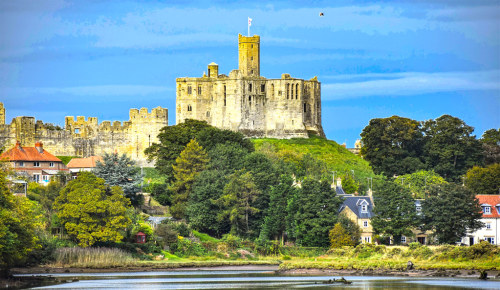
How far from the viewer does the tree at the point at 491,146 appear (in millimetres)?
140625

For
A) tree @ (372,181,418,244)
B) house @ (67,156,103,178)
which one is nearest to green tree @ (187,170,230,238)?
tree @ (372,181,418,244)

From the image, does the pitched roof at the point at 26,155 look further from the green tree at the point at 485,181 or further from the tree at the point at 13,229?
the green tree at the point at 485,181

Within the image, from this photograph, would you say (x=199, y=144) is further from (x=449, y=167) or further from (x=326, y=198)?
(x=449, y=167)

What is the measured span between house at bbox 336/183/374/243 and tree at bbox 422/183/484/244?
4438 mm

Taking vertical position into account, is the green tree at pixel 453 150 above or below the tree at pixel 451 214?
above

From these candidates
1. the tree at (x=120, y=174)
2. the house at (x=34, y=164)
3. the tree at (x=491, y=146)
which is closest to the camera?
the tree at (x=120, y=174)

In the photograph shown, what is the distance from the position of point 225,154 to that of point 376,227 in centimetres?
2153

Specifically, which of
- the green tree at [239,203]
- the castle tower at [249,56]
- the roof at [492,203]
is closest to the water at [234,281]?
the green tree at [239,203]

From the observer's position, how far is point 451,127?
137 m

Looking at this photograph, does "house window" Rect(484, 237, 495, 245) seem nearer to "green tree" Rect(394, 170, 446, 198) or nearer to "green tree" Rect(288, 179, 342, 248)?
"green tree" Rect(288, 179, 342, 248)

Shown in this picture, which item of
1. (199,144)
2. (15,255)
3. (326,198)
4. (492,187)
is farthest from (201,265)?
(492,187)

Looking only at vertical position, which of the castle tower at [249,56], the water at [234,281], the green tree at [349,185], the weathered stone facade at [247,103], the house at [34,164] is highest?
the castle tower at [249,56]

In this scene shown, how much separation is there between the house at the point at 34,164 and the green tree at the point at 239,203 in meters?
20.1

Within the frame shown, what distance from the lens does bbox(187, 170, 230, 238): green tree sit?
326ft
